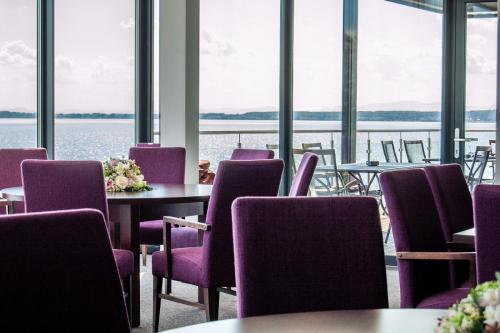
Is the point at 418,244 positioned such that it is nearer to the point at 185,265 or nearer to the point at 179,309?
the point at 185,265

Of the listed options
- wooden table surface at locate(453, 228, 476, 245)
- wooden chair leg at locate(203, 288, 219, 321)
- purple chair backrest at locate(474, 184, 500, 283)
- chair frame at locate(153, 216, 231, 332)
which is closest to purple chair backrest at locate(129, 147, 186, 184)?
chair frame at locate(153, 216, 231, 332)

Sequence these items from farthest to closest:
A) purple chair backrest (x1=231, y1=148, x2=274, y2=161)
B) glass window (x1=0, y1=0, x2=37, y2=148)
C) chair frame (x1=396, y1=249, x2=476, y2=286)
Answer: glass window (x1=0, y1=0, x2=37, y2=148), purple chair backrest (x1=231, y1=148, x2=274, y2=161), chair frame (x1=396, y1=249, x2=476, y2=286)

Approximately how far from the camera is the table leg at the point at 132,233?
4379 millimetres

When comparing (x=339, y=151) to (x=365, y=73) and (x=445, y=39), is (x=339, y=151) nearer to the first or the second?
(x=365, y=73)

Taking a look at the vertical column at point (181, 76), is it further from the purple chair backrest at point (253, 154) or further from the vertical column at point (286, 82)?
the vertical column at point (286, 82)

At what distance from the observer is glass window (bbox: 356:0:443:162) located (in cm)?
739

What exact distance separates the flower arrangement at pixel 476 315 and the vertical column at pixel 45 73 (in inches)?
225

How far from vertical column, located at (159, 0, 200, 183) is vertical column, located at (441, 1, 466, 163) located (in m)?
2.44

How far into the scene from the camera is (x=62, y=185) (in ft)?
12.9

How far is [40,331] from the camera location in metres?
1.70

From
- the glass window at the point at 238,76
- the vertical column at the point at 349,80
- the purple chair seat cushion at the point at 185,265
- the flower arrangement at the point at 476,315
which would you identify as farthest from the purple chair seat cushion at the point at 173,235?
the flower arrangement at the point at 476,315

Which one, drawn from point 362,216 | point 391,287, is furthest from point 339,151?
point 362,216

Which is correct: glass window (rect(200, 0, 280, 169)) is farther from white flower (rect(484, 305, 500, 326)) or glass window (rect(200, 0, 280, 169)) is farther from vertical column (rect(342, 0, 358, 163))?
white flower (rect(484, 305, 500, 326))

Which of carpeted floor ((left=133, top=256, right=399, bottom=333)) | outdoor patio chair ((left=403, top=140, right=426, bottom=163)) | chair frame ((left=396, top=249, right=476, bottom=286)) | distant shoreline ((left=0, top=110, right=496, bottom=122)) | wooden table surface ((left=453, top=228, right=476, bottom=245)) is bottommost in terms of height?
carpeted floor ((left=133, top=256, right=399, bottom=333))
